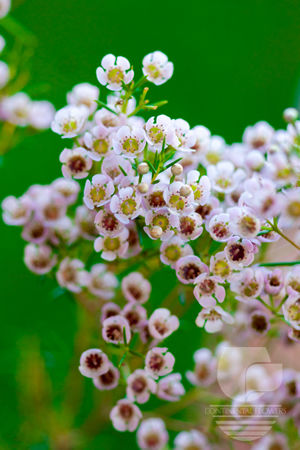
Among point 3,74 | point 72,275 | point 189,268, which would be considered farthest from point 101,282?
point 3,74

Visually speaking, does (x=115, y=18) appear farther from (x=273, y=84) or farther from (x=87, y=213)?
(x=87, y=213)

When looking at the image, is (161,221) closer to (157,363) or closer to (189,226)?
(189,226)

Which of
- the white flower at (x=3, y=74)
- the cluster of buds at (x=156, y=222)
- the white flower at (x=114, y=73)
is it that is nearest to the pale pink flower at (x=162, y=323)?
the cluster of buds at (x=156, y=222)

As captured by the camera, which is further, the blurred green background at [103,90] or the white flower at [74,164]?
the blurred green background at [103,90]

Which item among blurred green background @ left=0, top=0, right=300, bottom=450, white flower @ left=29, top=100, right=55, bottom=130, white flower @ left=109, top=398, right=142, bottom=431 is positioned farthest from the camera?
blurred green background @ left=0, top=0, right=300, bottom=450
